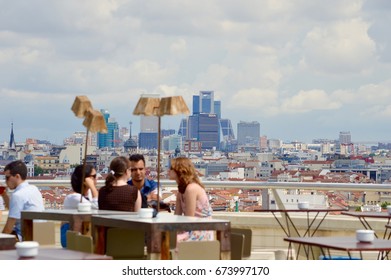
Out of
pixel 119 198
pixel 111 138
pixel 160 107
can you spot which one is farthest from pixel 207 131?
pixel 119 198

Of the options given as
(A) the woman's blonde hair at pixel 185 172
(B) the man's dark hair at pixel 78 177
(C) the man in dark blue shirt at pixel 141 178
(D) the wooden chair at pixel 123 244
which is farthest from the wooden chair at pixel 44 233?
(C) the man in dark blue shirt at pixel 141 178

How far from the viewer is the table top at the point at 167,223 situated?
17.0 ft

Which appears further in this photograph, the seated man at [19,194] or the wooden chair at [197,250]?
the seated man at [19,194]

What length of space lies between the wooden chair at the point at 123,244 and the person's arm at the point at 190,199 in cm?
36

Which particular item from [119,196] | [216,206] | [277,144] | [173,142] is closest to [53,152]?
[173,142]

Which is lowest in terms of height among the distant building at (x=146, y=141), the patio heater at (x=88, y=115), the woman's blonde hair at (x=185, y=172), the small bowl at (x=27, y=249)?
the small bowl at (x=27, y=249)

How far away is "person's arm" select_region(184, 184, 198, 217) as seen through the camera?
19.6ft

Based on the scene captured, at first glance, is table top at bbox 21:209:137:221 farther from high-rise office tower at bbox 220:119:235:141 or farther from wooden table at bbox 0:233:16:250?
high-rise office tower at bbox 220:119:235:141

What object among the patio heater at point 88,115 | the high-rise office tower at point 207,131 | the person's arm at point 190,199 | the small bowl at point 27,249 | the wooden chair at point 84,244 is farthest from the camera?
the high-rise office tower at point 207,131

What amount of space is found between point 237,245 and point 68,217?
1038 millimetres

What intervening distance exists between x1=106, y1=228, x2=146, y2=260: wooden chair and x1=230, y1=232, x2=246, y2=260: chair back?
1.63ft

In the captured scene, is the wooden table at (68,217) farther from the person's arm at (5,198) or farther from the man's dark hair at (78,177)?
the person's arm at (5,198)

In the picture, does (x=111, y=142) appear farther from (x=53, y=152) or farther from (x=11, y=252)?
(x=11, y=252)

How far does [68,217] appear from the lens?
6.06 meters
